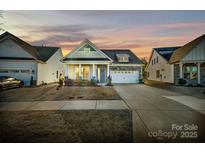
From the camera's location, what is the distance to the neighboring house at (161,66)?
480 inches

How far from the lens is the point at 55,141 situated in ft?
9.60

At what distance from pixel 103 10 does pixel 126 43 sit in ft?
7.27

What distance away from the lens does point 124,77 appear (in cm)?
1709

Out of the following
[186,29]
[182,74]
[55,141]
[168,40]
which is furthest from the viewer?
[182,74]

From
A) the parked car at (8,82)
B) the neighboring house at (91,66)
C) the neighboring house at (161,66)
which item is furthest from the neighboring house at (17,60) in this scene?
the neighboring house at (161,66)

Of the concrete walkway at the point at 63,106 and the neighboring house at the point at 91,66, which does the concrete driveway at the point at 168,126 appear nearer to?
the concrete walkway at the point at 63,106

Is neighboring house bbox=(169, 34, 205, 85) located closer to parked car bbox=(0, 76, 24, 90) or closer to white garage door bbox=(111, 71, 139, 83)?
white garage door bbox=(111, 71, 139, 83)

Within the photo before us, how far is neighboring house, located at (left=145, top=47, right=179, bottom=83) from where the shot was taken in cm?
1220

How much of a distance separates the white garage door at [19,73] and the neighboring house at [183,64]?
27.1 feet

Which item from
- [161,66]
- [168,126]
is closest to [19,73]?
[168,126]

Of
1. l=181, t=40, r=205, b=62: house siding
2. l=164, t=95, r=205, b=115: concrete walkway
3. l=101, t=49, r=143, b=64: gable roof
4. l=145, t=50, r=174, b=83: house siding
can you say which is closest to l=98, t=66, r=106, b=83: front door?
l=101, t=49, r=143, b=64: gable roof

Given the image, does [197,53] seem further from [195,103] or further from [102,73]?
[102,73]
